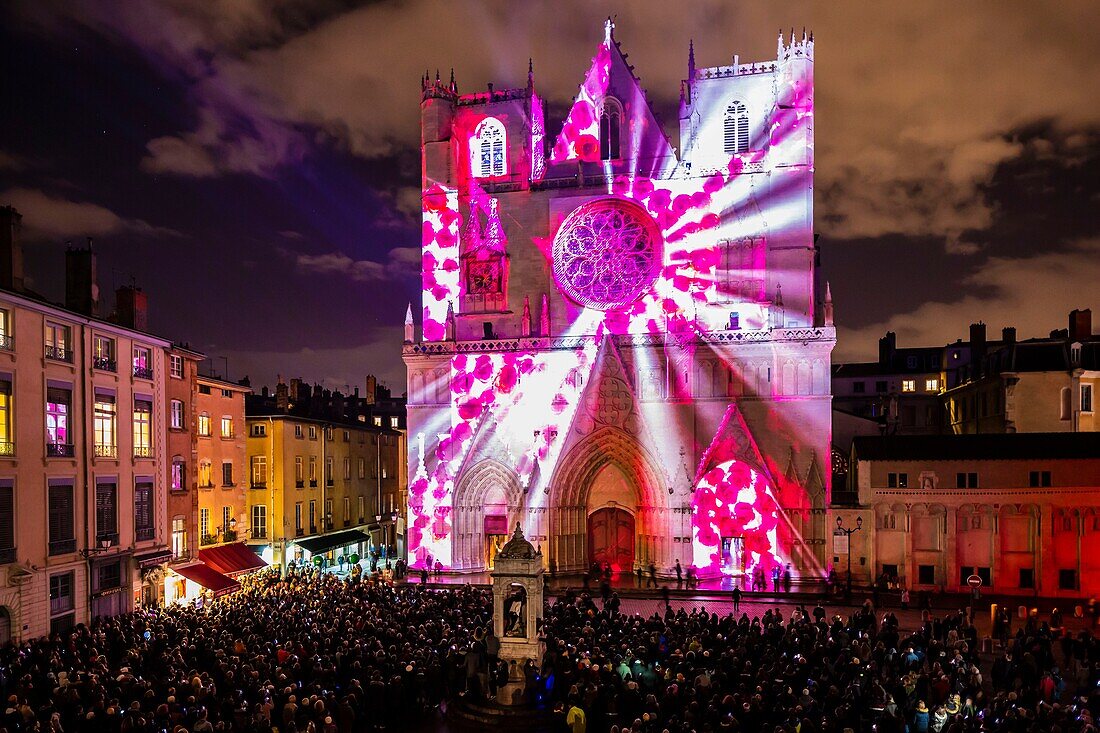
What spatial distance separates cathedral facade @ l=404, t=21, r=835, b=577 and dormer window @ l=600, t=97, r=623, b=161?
10 cm

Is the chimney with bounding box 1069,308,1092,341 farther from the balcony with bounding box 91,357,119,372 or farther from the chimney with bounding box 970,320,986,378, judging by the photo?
the balcony with bounding box 91,357,119,372

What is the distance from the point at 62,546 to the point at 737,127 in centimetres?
3245

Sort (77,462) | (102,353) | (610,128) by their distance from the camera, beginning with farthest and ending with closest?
(610,128)
(102,353)
(77,462)

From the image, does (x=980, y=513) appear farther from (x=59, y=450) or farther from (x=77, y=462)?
(x=59, y=450)

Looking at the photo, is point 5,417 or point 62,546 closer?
point 5,417

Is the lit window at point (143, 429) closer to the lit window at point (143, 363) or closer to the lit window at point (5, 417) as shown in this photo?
the lit window at point (143, 363)

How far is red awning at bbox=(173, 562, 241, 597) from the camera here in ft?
108

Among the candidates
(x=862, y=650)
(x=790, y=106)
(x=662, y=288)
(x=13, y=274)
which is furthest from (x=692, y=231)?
(x=13, y=274)

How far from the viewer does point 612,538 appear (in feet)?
133

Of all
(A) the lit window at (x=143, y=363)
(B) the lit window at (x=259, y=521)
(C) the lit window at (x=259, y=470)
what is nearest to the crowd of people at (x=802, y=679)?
(A) the lit window at (x=143, y=363)

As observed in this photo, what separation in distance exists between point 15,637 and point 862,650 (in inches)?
943

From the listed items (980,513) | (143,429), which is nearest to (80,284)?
(143,429)

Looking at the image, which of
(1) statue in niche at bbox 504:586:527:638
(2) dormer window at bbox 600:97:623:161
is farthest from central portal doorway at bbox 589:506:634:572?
(1) statue in niche at bbox 504:586:527:638

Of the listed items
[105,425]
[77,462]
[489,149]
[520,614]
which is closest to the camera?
[520,614]
